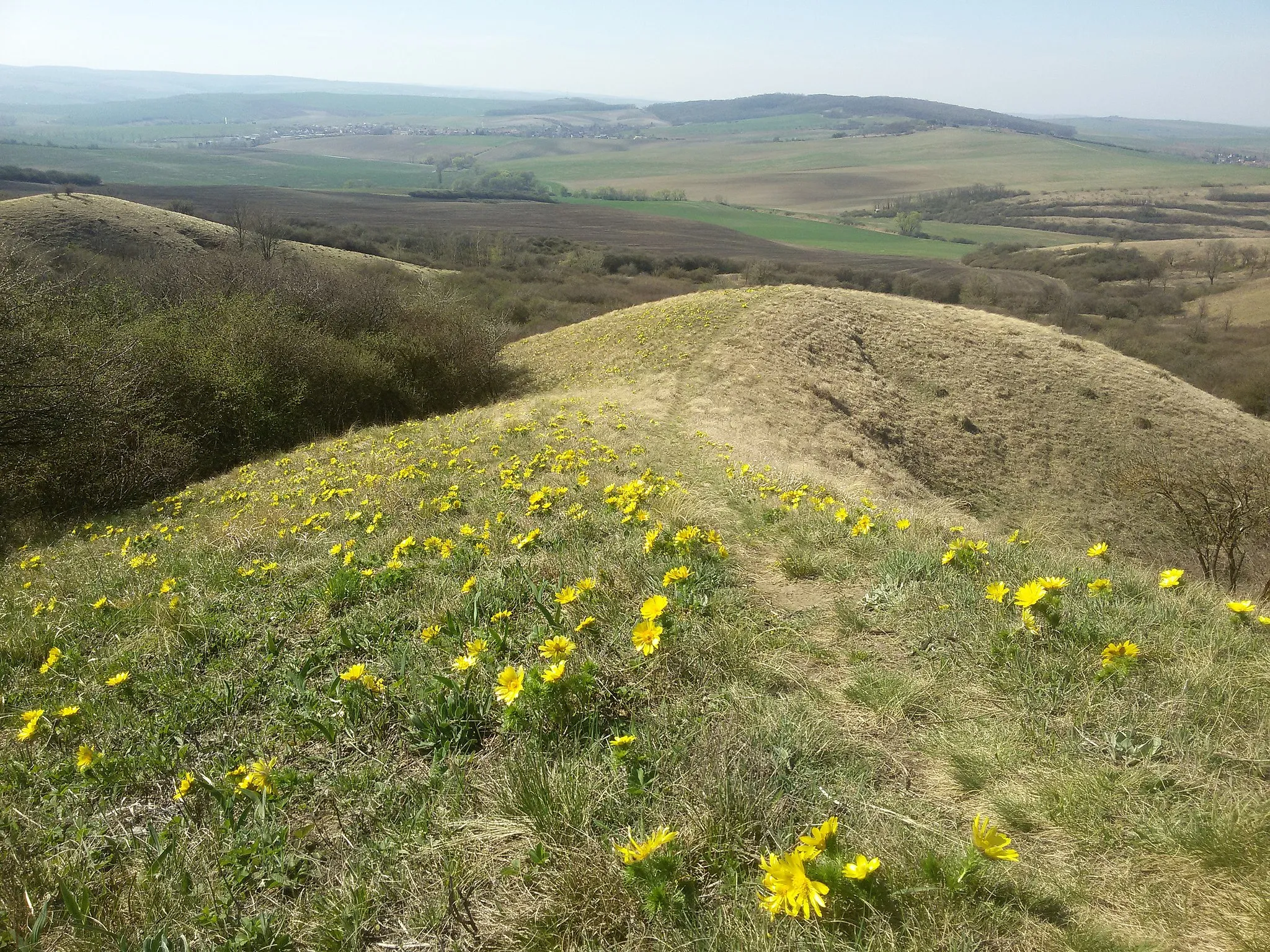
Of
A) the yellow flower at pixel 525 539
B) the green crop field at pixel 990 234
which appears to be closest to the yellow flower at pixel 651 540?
the yellow flower at pixel 525 539

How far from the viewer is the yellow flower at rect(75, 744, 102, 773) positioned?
256 cm

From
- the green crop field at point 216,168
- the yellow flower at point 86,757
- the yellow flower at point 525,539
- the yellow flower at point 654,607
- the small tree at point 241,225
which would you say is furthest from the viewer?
the green crop field at point 216,168

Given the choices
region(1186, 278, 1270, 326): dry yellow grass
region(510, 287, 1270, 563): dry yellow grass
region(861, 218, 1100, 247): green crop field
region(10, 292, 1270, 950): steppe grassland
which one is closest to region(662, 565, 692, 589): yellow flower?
region(10, 292, 1270, 950): steppe grassland

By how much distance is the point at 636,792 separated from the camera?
213 cm

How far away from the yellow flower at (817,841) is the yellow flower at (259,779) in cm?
189

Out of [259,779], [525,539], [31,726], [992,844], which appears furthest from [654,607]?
[31,726]

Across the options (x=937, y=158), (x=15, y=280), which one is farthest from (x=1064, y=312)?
(x=937, y=158)

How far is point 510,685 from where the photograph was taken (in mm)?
2473

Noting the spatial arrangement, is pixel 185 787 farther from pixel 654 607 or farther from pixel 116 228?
pixel 116 228

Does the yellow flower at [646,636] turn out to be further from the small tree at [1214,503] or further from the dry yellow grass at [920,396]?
the small tree at [1214,503]

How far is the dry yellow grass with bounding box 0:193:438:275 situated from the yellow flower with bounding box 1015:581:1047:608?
1756 inches

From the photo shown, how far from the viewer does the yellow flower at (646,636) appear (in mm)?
2643

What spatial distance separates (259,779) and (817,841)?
1.95 m

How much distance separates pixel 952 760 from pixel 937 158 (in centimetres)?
23557
